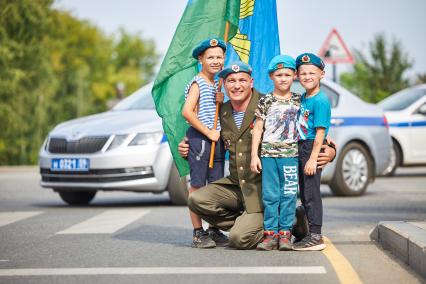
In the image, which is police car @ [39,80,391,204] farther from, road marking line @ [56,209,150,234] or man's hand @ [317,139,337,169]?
man's hand @ [317,139,337,169]

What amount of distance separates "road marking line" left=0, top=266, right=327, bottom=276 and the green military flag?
1775 millimetres

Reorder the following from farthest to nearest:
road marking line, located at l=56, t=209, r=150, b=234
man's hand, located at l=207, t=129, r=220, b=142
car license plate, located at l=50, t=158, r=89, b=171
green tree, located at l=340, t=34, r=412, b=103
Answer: green tree, located at l=340, t=34, r=412, b=103 < car license plate, located at l=50, t=158, r=89, b=171 < road marking line, located at l=56, t=209, r=150, b=234 < man's hand, located at l=207, t=129, r=220, b=142

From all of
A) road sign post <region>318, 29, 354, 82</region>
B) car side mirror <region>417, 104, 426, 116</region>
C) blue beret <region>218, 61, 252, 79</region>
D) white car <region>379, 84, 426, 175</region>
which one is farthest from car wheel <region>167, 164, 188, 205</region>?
road sign post <region>318, 29, 354, 82</region>

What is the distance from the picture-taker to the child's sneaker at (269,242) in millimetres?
7461

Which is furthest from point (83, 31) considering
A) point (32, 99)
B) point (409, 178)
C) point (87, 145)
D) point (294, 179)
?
point (294, 179)

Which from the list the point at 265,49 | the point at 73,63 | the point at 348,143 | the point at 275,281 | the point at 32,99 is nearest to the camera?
the point at 275,281

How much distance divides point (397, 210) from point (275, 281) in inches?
211

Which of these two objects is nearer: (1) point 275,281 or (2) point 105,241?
(1) point 275,281

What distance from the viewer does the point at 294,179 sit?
7.44 m

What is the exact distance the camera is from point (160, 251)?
24.9 ft

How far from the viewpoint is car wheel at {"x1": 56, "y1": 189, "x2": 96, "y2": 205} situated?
1277 centimetres

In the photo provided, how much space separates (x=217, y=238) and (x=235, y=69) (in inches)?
58.1

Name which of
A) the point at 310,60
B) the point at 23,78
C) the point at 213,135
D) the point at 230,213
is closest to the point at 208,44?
the point at 213,135

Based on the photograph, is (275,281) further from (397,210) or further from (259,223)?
(397,210)
